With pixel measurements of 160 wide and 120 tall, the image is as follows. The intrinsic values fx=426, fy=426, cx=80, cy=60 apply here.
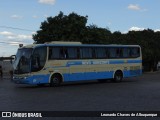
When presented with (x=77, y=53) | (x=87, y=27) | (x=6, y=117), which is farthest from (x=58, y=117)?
(x=87, y=27)

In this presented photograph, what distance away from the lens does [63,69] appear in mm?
29609

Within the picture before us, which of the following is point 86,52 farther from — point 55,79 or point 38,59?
point 38,59

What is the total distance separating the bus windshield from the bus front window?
334mm

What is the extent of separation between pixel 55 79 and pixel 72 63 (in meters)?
1.88

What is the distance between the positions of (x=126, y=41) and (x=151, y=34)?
802 cm

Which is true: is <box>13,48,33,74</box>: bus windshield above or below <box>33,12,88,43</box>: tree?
below

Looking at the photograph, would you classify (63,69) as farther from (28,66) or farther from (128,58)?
(128,58)

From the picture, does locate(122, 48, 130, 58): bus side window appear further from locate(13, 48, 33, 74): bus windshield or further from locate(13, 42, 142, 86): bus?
locate(13, 48, 33, 74): bus windshield

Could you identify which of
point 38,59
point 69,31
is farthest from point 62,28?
point 38,59

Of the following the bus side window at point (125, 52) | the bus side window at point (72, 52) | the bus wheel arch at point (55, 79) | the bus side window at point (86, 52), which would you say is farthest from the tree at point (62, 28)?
the bus wheel arch at point (55, 79)

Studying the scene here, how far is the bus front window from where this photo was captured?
91.9 ft

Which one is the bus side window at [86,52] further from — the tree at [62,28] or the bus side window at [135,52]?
the tree at [62,28]

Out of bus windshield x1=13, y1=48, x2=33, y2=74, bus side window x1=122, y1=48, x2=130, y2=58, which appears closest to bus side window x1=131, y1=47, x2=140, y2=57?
bus side window x1=122, y1=48, x2=130, y2=58

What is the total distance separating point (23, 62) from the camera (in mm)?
28422
